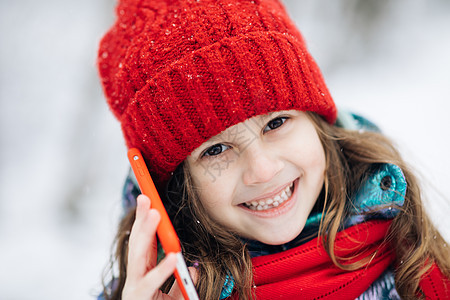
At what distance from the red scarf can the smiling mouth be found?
16 centimetres

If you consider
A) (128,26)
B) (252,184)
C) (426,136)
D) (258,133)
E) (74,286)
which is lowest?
(74,286)

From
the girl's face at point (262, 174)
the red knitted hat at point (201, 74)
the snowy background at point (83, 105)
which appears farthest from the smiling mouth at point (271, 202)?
the snowy background at point (83, 105)

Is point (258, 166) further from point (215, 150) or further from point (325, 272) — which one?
point (325, 272)

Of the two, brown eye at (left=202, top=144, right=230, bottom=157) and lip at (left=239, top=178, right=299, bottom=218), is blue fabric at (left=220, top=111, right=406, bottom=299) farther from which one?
brown eye at (left=202, top=144, right=230, bottom=157)

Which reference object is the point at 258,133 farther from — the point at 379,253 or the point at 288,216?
the point at 379,253

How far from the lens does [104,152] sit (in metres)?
2.73

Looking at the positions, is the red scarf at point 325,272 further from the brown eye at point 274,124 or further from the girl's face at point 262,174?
the brown eye at point 274,124

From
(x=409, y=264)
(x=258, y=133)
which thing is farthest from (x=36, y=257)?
(x=409, y=264)

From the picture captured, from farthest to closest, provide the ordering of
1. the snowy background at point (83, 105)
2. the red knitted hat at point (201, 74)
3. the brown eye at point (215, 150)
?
1. the snowy background at point (83, 105)
2. the brown eye at point (215, 150)
3. the red knitted hat at point (201, 74)

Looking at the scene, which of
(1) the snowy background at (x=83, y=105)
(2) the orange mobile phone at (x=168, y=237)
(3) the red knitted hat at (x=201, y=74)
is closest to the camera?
(2) the orange mobile phone at (x=168, y=237)

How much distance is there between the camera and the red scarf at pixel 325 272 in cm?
127

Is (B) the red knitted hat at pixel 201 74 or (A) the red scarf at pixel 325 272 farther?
(A) the red scarf at pixel 325 272

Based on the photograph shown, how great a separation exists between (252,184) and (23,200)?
1921 mm

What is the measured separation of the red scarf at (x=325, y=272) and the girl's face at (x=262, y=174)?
8cm
